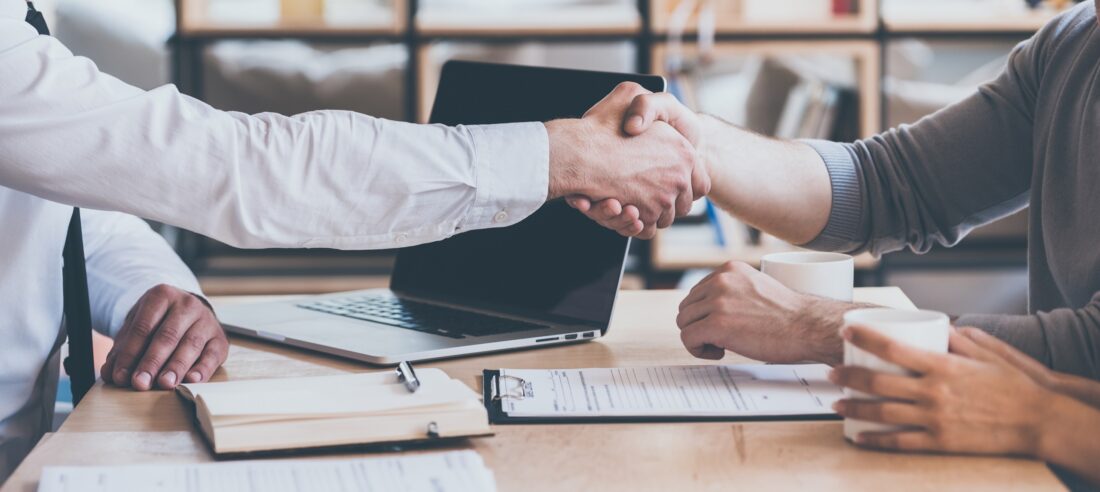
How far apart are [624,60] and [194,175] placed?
6.21ft

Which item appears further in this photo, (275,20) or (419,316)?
(275,20)

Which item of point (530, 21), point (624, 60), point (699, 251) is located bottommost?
point (699, 251)

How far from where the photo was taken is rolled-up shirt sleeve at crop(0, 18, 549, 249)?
3.59 ft

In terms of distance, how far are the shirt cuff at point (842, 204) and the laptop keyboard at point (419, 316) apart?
506 mm

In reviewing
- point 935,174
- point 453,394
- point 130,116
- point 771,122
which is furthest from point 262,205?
point 771,122

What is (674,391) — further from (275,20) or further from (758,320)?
(275,20)

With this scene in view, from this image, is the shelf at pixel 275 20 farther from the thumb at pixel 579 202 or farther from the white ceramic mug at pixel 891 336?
the white ceramic mug at pixel 891 336

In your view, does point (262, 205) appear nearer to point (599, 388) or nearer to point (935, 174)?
point (599, 388)

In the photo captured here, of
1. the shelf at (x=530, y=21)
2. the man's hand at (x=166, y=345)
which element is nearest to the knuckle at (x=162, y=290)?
the man's hand at (x=166, y=345)

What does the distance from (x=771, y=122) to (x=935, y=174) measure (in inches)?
54.1

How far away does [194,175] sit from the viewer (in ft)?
3.64

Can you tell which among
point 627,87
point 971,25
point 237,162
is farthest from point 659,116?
point 971,25

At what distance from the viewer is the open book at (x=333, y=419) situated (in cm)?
90

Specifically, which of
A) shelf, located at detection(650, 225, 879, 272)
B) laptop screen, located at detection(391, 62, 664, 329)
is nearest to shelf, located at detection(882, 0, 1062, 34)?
shelf, located at detection(650, 225, 879, 272)
